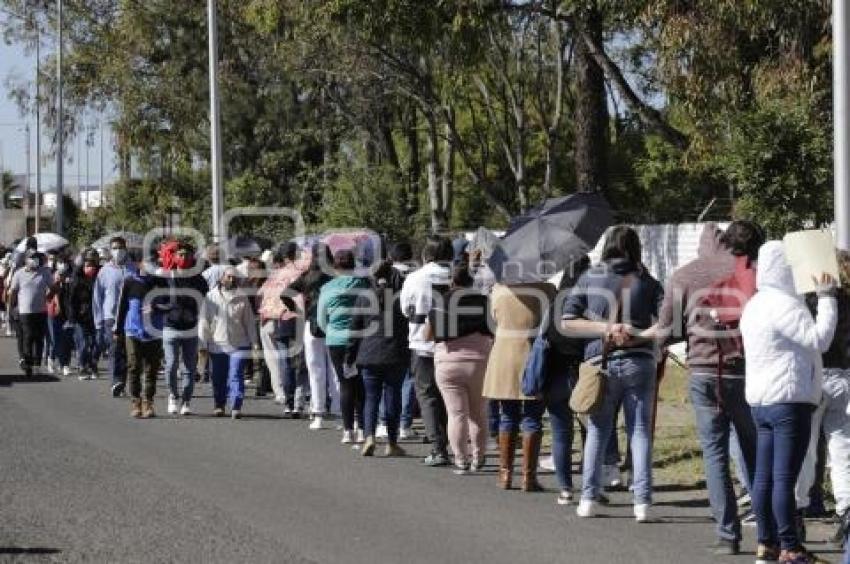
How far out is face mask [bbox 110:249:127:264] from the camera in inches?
737

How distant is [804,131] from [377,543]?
29.8 feet

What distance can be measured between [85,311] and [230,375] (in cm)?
528

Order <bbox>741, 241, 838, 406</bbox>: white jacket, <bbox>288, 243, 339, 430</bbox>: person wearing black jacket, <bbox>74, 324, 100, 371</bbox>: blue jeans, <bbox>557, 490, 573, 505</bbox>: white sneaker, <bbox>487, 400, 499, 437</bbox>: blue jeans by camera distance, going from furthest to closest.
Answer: <bbox>74, 324, 100, 371</bbox>: blue jeans
<bbox>288, 243, 339, 430</bbox>: person wearing black jacket
<bbox>487, 400, 499, 437</bbox>: blue jeans
<bbox>557, 490, 573, 505</bbox>: white sneaker
<bbox>741, 241, 838, 406</bbox>: white jacket

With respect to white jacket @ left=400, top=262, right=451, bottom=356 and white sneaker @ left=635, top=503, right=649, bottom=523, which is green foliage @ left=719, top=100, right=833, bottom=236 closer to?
white jacket @ left=400, top=262, right=451, bottom=356

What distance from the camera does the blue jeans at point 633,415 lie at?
34.1 ft

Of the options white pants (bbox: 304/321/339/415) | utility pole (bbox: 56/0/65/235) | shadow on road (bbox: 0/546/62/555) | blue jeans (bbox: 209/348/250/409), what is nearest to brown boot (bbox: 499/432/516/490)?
shadow on road (bbox: 0/546/62/555)

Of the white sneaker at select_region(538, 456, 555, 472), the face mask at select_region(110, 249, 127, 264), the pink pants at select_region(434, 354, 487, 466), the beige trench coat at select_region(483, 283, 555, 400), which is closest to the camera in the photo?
the beige trench coat at select_region(483, 283, 555, 400)

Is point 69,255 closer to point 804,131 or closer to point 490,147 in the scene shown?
point 804,131

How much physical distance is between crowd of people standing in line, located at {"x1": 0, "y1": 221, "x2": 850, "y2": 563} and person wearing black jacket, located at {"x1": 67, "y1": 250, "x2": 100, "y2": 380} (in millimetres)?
32

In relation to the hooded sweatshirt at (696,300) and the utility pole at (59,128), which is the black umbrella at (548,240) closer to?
the hooded sweatshirt at (696,300)

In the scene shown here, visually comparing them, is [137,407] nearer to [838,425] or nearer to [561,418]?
[561,418]

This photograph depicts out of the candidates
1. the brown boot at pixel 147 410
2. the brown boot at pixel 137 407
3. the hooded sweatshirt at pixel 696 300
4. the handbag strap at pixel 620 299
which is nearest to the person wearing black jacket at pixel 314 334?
the brown boot at pixel 147 410

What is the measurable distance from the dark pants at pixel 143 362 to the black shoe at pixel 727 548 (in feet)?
28.4

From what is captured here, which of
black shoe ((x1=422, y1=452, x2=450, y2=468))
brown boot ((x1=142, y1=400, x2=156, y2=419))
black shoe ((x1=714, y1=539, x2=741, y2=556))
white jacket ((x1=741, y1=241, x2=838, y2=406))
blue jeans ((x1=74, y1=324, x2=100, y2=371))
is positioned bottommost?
black shoe ((x1=714, y1=539, x2=741, y2=556))
